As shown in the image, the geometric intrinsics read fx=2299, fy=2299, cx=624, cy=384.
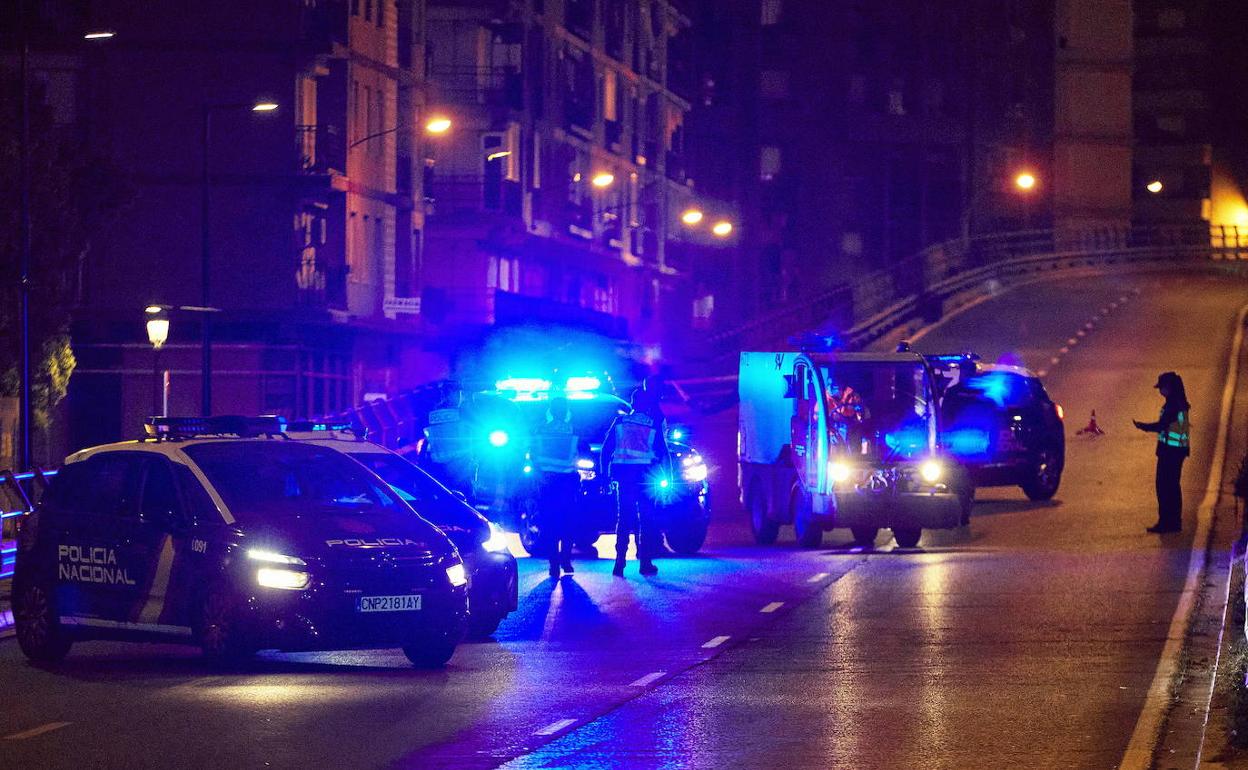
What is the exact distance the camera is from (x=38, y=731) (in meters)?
12.3

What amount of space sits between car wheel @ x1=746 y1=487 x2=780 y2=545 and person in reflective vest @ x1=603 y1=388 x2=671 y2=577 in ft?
16.9

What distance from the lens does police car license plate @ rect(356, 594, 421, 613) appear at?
14.9 meters

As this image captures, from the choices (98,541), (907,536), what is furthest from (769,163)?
(98,541)

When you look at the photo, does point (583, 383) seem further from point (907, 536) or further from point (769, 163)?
point (769, 163)

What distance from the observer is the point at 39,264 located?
152 ft

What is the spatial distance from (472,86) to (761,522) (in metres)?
43.2

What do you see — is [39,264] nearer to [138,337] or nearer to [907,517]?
[138,337]

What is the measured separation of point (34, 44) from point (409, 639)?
45.2m

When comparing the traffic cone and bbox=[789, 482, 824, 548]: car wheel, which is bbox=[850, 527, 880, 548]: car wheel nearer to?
bbox=[789, 482, 824, 548]: car wheel

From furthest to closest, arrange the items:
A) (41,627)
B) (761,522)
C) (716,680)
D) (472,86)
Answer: (472,86)
(761,522)
(41,627)
(716,680)

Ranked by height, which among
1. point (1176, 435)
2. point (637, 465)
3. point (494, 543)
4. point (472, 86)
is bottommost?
point (494, 543)

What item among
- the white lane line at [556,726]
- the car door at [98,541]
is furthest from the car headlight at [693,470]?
the white lane line at [556,726]

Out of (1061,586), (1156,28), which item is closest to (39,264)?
(1061,586)

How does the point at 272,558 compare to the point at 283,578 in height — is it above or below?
above
